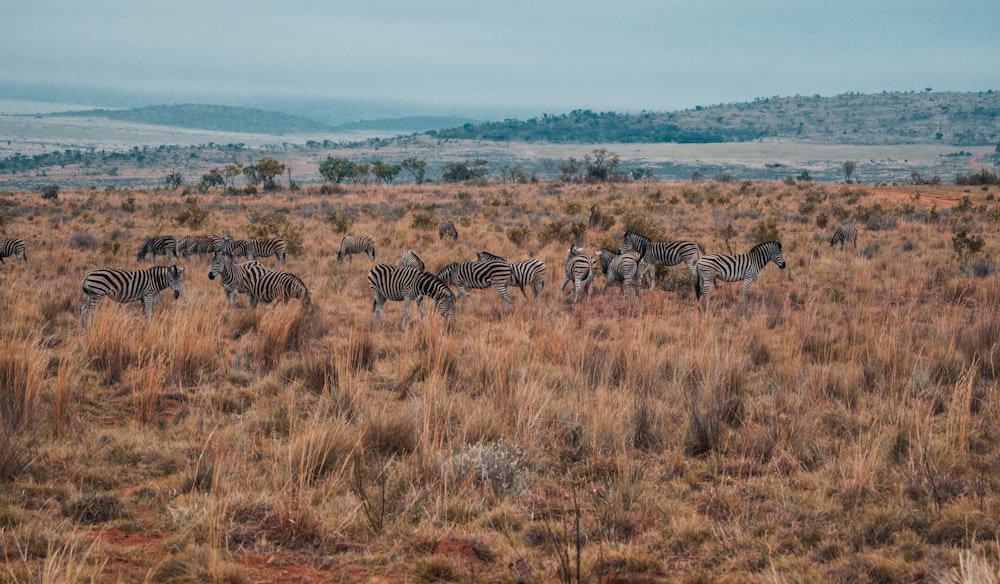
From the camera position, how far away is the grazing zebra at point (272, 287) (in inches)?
519

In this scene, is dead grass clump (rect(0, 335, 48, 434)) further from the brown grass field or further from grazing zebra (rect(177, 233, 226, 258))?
grazing zebra (rect(177, 233, 226, 258))

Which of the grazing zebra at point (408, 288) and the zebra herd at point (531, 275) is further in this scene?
the zebra herd at point (531, 275)

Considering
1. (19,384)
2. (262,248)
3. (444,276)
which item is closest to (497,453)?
(19,384)

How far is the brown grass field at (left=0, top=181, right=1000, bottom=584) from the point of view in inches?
183

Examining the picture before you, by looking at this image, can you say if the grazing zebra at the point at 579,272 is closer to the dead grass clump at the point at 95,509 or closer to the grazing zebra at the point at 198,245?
the dead grass clump at the point at 95,509

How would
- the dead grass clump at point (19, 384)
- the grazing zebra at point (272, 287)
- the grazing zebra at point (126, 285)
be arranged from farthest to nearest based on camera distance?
the grazing zebra at point (272, 287) → the grazing zebra at point (126, 285) → the dead grass clump at point (19, 384)

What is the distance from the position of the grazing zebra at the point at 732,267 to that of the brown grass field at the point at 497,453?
2.36 metres

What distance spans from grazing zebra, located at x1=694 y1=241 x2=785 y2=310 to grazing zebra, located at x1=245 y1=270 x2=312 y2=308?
8.04 meters

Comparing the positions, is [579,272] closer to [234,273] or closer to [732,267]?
[732,267]

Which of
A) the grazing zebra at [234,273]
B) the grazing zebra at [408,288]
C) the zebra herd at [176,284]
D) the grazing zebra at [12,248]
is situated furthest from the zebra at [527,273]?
the grazing zebra at [12,248]

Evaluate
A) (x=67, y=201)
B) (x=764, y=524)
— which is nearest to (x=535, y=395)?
(x=764, y=524)

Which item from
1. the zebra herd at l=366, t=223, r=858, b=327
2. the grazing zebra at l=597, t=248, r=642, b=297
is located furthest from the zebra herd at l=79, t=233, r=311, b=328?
the grazing zebra at l=597, t=248, r=642, b=297

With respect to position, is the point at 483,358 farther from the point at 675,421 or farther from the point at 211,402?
the point at 211,402

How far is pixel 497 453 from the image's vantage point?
5.89 m
